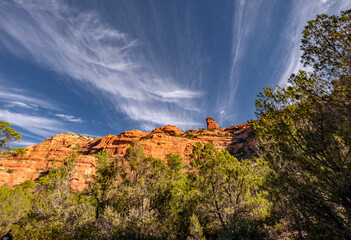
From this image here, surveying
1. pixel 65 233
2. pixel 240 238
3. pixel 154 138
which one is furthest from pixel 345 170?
pixel 154 138

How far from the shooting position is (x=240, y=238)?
948 cm

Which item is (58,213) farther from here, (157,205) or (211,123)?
(211,123)

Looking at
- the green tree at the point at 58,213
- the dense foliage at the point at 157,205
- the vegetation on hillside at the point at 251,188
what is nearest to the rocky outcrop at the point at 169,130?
the vegetation on hillside at the point at 251,188

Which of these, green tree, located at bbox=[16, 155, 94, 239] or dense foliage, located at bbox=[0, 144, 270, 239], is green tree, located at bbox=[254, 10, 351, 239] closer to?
dense foliage, located at bbox=[0, 144, 270, 239]

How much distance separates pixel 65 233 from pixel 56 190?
13.8 ft

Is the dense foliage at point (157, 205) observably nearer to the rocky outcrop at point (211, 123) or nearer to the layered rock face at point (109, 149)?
the layered rock face at point (109, 149)

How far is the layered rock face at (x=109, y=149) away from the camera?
1815 inches

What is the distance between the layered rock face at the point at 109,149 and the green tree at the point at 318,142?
25.1m

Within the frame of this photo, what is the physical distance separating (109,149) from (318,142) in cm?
7947

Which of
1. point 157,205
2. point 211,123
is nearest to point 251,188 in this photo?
point 157,205

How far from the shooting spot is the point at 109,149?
7331cm

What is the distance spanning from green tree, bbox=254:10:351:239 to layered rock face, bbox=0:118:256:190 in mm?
25106

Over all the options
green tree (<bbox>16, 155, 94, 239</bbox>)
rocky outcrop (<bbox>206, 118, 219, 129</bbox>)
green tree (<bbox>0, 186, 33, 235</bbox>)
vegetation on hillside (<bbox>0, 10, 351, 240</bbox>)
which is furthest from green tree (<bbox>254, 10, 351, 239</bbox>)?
rocky outcrop (<bbox>206, 118, 219, 129</bbox>)

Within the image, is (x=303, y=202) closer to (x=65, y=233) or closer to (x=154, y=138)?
(x=65, y=233)
